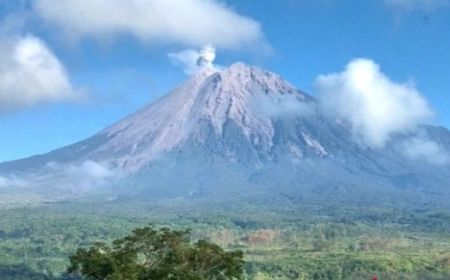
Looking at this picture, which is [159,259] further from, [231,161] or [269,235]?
[231,161]

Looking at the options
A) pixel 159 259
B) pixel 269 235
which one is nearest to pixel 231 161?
pixel 269 235

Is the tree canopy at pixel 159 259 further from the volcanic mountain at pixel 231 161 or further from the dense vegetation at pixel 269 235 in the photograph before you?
the volcanic mountain at pixel 231 161

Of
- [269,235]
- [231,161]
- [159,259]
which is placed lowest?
[159,259]

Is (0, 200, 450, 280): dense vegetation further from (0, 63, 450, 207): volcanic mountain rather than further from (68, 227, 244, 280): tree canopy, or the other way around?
(68, 227, 244, 280): tree canopy

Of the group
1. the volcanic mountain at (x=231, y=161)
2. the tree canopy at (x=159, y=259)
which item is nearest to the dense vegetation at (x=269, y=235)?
the volcanic mountain at (x=231, y=161)

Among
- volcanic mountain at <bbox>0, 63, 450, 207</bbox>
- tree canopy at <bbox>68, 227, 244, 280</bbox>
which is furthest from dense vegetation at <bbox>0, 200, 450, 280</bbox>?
tree canopy at <bbox>68, 227, 244, 280</bbox>

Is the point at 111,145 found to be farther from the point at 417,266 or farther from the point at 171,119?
the point at 417,266
